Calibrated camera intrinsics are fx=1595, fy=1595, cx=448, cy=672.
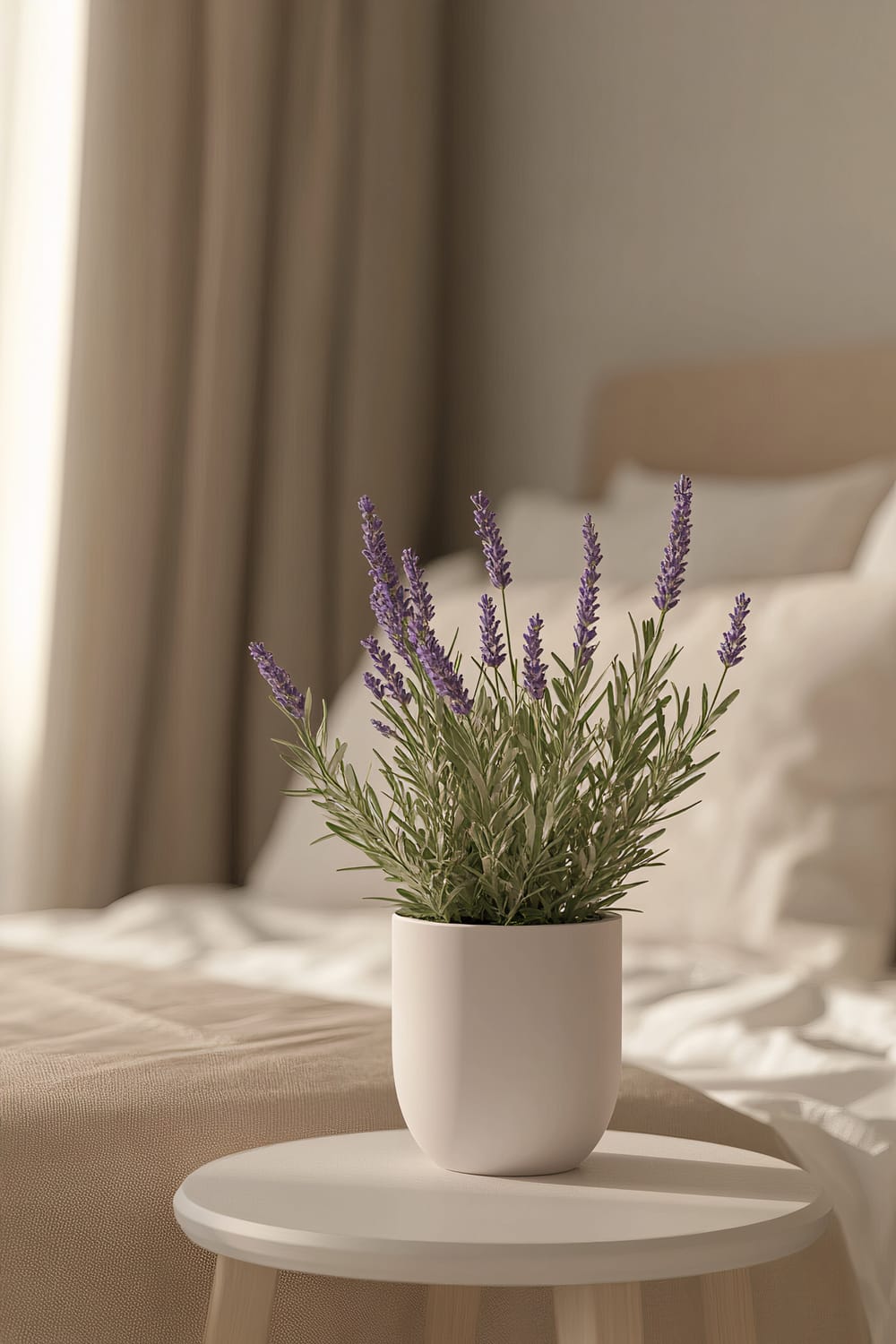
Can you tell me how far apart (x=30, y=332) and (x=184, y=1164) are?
1794 mm

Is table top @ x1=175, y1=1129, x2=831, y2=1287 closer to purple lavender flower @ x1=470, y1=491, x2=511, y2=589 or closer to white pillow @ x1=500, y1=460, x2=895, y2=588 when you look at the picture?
purple lavender flower @ x1=470, y1=491, x2=511, y2=589

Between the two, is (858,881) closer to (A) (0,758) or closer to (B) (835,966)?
(B) (835,966)

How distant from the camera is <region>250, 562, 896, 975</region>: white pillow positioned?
1655mm

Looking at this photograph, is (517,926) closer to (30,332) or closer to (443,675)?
(443,675)

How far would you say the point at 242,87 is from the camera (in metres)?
2.61

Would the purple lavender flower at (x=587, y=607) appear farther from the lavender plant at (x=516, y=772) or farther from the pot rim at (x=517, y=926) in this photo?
the pot rim at (x=517, y=926)

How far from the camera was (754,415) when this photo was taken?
2480 mm

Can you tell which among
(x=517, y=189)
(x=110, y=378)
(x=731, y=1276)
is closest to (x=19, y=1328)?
(x=731, y=1276)

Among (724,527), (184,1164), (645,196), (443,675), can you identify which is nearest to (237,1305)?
(184,1164)

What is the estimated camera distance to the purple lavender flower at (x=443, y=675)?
31.9 inches

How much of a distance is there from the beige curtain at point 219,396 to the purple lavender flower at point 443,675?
1.71m

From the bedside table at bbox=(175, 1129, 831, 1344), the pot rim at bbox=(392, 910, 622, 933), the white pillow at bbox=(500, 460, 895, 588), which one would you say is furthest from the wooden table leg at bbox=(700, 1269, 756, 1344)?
the white pillow at bbox=(500, 460, 895, 588)

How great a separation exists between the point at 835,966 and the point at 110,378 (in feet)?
4.83

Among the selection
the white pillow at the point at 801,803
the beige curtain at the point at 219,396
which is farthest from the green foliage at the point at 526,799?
the beige curtain at the point at 219,396
